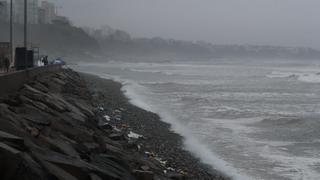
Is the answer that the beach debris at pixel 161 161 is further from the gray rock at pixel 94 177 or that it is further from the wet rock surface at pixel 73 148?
the gray rock at pixel 94 177

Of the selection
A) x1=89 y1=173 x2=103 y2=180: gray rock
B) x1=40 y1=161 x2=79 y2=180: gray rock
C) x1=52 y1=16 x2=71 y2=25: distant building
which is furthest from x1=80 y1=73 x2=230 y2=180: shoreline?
x1=52 y1=16 x2=71 y2=25: distant building

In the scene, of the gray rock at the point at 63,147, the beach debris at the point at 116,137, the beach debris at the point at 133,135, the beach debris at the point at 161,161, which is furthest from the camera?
the beach debris at the point at 133,135

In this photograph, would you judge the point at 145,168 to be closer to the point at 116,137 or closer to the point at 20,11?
the point at 116,137

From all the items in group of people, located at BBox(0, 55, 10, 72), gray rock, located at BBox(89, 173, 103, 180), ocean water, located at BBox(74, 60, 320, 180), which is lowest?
ocean water, located at BBox(74, 60, 320, 180)

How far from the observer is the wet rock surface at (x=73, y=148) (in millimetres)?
6578

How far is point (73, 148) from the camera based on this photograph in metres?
8.70

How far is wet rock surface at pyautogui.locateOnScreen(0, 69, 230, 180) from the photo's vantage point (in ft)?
21.6

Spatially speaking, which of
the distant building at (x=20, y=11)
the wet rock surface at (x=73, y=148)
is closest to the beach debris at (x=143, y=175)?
the wet rock surface at (x=73, y=148)

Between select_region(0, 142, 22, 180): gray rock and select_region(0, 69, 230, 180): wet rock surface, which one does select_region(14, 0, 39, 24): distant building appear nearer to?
select_region(0, 69, 230, 180): wet rock surface

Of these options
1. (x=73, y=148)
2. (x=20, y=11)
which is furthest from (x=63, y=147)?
(x=20, y=11)

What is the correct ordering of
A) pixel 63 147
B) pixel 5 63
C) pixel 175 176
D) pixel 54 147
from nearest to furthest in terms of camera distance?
pixel 54 147 → pixel 63 147 → pixel 175 176 → pixel 5 63

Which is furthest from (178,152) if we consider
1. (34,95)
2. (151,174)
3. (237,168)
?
(151,174)

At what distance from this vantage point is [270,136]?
58.7ft

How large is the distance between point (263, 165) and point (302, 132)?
21.8ft
